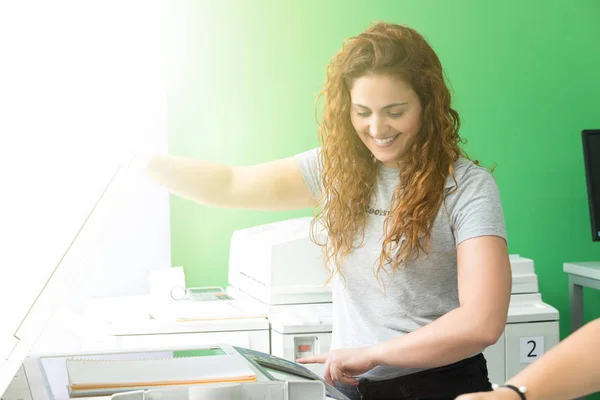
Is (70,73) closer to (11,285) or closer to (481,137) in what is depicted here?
(11,285)

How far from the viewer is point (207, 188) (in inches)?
71.7

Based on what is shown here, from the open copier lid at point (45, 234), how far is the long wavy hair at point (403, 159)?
2.12 ft

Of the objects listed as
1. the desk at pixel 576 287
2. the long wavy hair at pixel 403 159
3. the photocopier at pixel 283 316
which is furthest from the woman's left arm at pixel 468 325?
the desk at pixel 576 287

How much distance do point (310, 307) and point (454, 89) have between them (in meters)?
1.38

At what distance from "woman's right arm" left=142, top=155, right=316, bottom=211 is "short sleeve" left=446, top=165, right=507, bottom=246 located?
1.26 ft

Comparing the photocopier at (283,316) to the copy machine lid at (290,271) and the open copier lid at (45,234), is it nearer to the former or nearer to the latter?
the copy machine lid at (290,271)

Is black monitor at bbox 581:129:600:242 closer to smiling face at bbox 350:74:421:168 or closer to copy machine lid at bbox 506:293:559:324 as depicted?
copy machine lid at bbox 506:293:559:324

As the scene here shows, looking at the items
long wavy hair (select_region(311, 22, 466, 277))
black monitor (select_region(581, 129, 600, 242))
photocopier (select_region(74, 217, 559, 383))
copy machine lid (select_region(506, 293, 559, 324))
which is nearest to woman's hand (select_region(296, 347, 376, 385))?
long wavy hair (select_region(311, 22, 466, 277))

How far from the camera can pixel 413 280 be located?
1606 millimetres

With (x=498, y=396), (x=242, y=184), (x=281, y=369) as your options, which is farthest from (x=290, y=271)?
(x=498, y=396)

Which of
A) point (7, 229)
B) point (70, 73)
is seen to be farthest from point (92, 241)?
point (70, 73)

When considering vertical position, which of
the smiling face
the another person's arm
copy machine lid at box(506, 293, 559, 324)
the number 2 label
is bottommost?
the number 2 label

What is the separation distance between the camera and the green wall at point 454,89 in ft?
10.6

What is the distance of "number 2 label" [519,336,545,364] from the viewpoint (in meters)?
2.38
